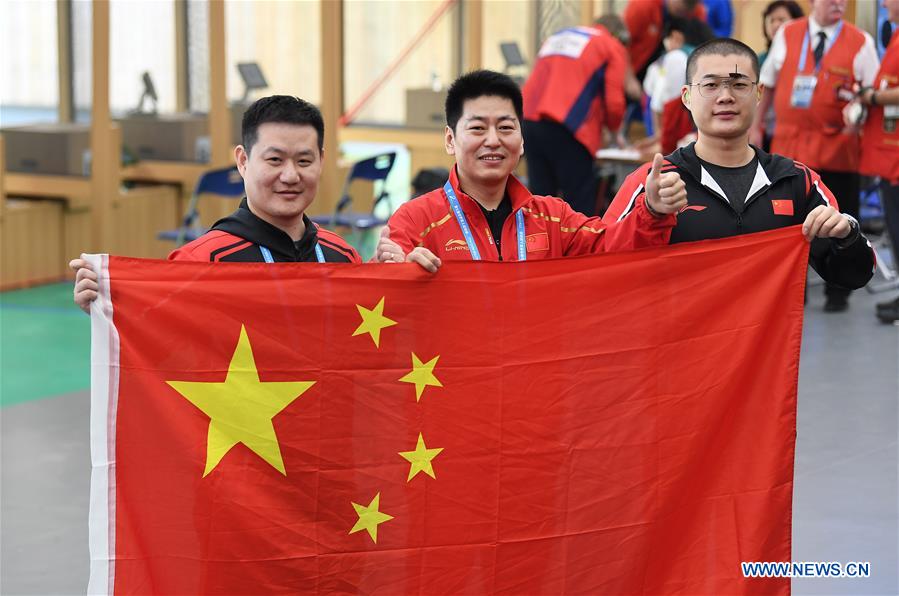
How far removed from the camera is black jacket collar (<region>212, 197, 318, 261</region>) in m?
3.02

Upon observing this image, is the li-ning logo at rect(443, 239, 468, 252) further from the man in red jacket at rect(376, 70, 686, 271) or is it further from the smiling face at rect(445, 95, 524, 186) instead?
the smiling face at rect(445, 95, 524, 186)

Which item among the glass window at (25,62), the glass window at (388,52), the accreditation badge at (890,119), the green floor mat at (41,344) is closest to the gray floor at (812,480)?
the green floor mat at (41,344)

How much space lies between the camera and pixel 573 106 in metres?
7.91

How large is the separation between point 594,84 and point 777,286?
16.0 feet

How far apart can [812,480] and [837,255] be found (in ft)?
6.84

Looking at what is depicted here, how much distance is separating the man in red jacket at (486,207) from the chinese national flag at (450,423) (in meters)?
0.11

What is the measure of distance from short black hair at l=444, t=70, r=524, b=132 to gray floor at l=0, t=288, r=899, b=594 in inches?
73.7

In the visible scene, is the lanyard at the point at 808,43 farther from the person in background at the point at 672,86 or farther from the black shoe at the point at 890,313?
the black shoe at the point at 890,313

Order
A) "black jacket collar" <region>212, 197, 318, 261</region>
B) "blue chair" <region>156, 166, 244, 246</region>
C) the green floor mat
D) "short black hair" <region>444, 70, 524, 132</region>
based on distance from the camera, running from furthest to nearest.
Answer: "blue chair" <region>156, 166, 244, 246</region> → the green floor mat → "short black hair" <region>444, 70, 524, 132</region> → "black jacket collar" <region>212, 197, 318, 261</region>

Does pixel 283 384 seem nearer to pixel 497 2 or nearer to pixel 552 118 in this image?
pixel 552 118

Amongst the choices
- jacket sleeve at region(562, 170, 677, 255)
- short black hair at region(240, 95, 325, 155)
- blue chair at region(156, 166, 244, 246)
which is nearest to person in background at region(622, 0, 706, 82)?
blue chair at region(156, 166, 244, 246)

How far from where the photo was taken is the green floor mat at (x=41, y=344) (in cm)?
644

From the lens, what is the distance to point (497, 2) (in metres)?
13.4

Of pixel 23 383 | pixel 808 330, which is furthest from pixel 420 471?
pixel 808 330
